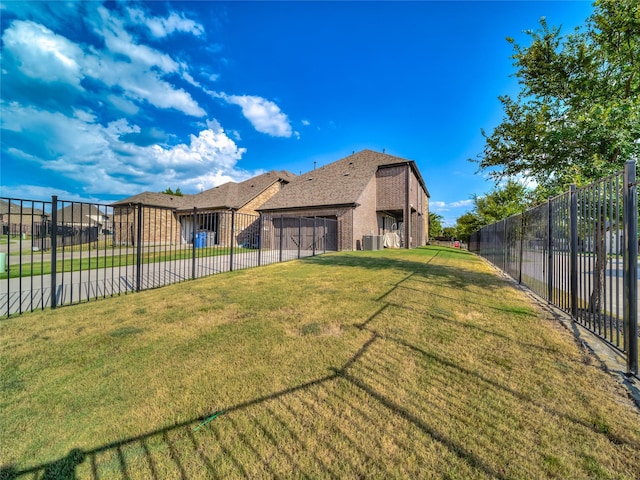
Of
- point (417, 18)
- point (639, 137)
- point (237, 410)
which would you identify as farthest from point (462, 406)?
point (417, 18)

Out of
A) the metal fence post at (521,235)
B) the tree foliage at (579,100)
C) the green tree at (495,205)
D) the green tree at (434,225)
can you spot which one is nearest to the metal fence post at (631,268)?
the tree foliage at (579,100)

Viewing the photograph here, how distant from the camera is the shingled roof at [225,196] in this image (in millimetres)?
25312

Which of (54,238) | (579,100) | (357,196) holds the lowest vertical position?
(54,238)

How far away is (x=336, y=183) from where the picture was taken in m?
22.1

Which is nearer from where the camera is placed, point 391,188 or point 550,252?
point 550,252

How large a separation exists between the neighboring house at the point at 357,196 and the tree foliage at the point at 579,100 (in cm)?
1263

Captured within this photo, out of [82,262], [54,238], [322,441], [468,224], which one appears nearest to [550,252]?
[322,441]

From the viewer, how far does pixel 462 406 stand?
6.91 feet

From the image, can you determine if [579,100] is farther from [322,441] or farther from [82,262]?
[82,262]

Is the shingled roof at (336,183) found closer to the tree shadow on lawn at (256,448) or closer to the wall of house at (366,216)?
the wall of house at (366,216)

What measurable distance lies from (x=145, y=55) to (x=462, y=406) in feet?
62.6

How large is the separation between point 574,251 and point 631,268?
1.82 m

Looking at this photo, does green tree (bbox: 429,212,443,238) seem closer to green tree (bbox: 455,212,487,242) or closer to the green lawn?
green tree (bbox: 455,212,487,242)

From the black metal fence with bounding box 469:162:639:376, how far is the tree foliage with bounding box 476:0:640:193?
889 millimetres
